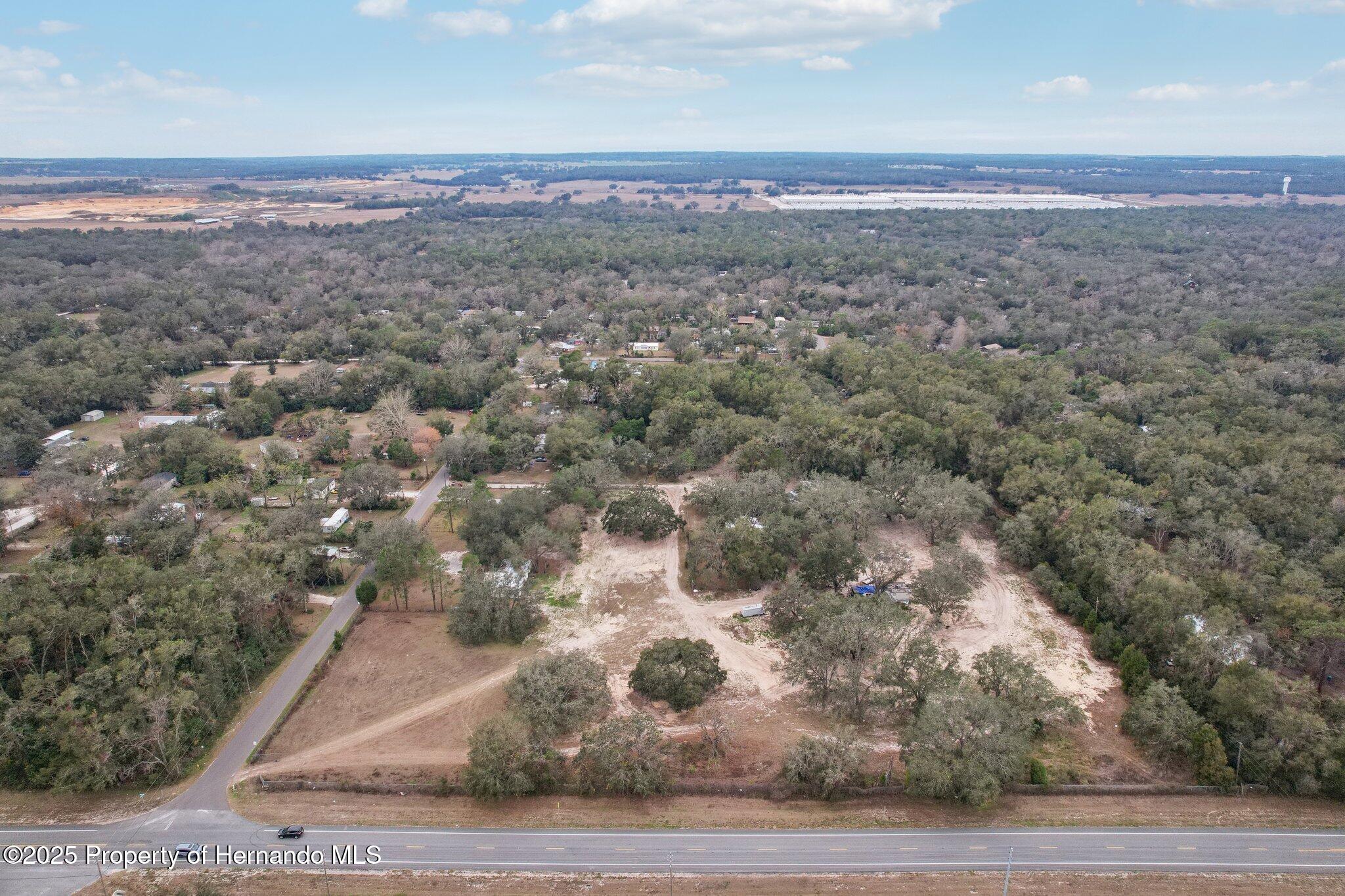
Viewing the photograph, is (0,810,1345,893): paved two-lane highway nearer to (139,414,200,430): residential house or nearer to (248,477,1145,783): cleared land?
(248,477,1145,783): cleared land

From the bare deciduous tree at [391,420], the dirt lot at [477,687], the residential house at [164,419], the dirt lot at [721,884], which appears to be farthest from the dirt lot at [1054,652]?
the residential house at [164,419]

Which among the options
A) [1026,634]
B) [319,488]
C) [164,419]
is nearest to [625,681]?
[1026,634]

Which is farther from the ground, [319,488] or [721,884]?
[319,488]

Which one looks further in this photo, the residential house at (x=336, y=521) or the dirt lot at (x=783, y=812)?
the residential house at (x=336, y=521)

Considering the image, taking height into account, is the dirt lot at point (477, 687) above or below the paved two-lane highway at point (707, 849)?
above

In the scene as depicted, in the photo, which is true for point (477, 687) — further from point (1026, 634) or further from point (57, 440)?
point (57, 440)

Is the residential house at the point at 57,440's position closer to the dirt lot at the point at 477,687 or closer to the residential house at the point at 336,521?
the residential house at the point at 336,521

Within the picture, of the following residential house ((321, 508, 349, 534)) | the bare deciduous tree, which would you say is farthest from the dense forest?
residential house ((321, 508, 349, 534))

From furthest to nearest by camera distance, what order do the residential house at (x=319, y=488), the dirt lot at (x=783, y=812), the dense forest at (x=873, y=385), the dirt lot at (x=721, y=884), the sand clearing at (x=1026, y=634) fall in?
the residential house at (x=319, y=488) < the sand clearing at (x=1026, y=634) < the dense forest at (x=873, y=385) < the dirt lot at (x=783, y=812) < the dirt lot at (x=721, y=884)
